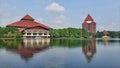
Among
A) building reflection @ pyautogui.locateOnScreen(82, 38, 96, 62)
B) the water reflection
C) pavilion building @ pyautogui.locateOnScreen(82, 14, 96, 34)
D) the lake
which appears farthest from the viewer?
pavilion building @ pyautogui.locateOnScreen(82, 14, 96, 34)

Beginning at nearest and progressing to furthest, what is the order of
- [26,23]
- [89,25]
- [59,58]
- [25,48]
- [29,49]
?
1. [59,58]
2. [29,49]
3. [25,48]
4. [26,23]
5. [89,25]

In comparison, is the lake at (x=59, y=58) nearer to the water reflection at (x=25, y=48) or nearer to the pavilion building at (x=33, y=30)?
the water reflection at (x=25, y=48)

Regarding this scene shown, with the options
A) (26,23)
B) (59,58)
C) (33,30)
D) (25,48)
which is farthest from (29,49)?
(26,23)

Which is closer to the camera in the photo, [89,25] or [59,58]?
[59,58]

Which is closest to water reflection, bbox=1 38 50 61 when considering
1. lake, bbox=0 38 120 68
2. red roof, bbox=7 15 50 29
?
lake, bbox=0 38 120 68

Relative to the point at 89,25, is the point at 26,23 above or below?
below

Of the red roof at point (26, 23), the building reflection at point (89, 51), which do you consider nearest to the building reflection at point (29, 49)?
the building reflection at point (89, 51)

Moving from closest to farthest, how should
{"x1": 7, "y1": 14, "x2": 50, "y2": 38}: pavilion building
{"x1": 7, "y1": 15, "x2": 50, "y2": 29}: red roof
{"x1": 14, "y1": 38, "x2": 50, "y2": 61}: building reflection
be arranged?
{"x1": 14, "y1": 38, "x2": 50, "y2": 61}: building reflection, {"x1": 7, "y1": 14, "x2": 50, "y2": 38}: pavilion building, {"x1": 7, "y1": 15, "x2": 50, "y2": 29}: red roof

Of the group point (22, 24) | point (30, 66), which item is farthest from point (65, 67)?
point (22, 24)

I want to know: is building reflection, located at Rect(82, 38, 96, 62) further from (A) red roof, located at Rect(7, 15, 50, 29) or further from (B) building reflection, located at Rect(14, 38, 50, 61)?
(A) red roof, located at Rect(7, 15, 50, 29)

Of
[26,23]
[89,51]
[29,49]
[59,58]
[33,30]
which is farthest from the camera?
[26,23]

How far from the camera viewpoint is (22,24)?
7350 centimetres

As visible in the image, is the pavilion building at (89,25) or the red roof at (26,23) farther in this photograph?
the pavilion building at (89,25)

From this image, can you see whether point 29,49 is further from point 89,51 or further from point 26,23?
point 26,23
